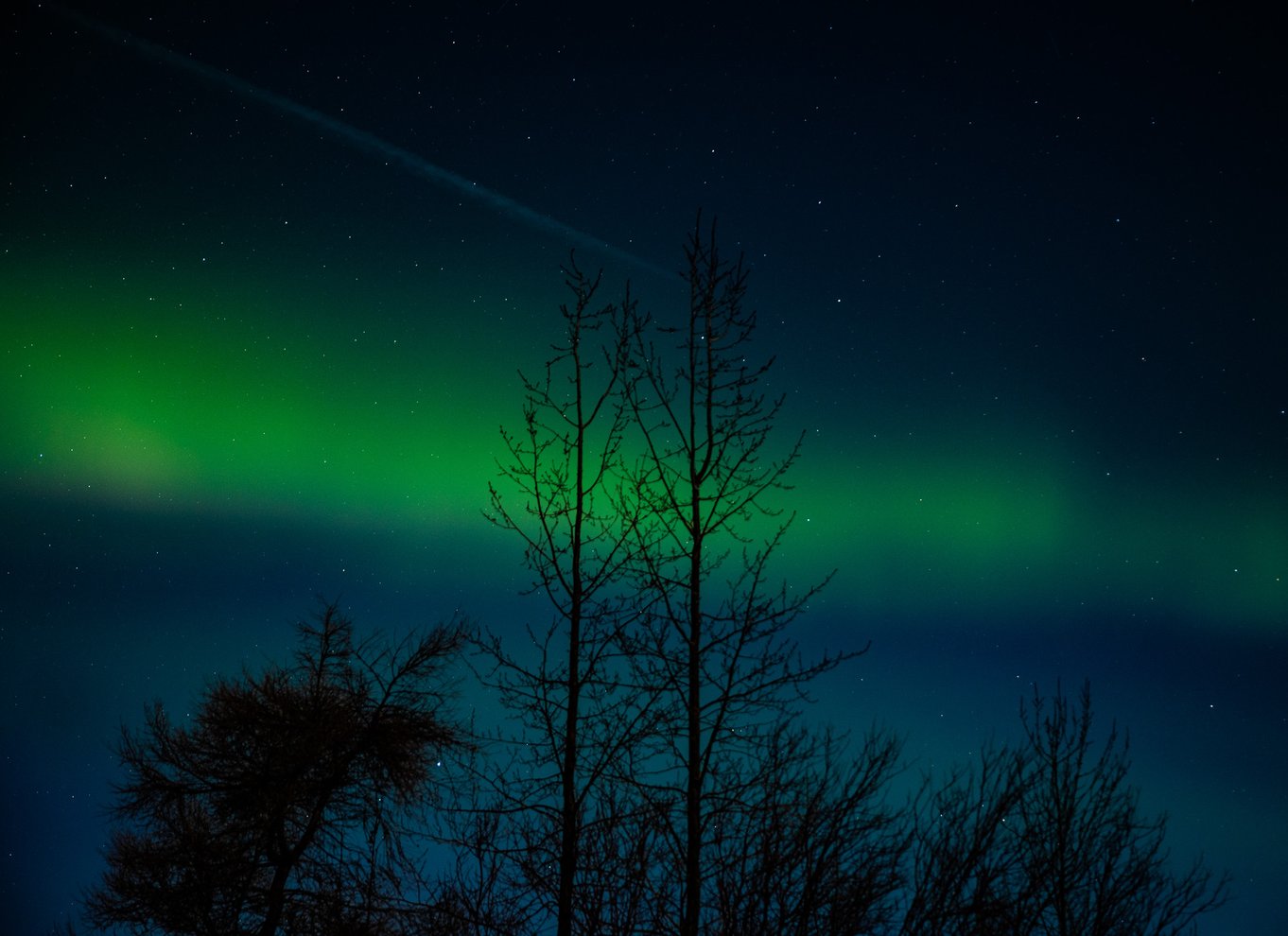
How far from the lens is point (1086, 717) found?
38.5 feet

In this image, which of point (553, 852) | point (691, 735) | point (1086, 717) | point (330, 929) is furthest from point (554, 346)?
point (1086, 717)

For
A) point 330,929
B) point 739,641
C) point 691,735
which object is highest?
point 739,641

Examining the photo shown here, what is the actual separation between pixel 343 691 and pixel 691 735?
9042 mm

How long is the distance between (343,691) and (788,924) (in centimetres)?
1037

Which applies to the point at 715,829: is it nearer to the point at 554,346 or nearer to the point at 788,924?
the point at 788,924

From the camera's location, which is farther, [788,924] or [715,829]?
[715,829]

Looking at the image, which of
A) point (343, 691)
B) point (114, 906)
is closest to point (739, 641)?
point (343, 691)

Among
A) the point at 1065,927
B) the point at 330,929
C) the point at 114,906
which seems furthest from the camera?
the point at 114,906

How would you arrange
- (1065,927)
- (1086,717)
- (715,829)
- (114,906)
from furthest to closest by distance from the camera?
(114,906)
(1086,717)
(1065,927)
(715,829)

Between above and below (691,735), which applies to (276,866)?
below

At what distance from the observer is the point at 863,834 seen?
607 cm

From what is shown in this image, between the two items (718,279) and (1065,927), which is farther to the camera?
(1065,927)

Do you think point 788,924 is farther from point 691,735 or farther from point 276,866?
point 276,866

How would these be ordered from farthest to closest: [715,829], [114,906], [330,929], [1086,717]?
[114,906] < [1086,717] < [330,929] < [715,829]
